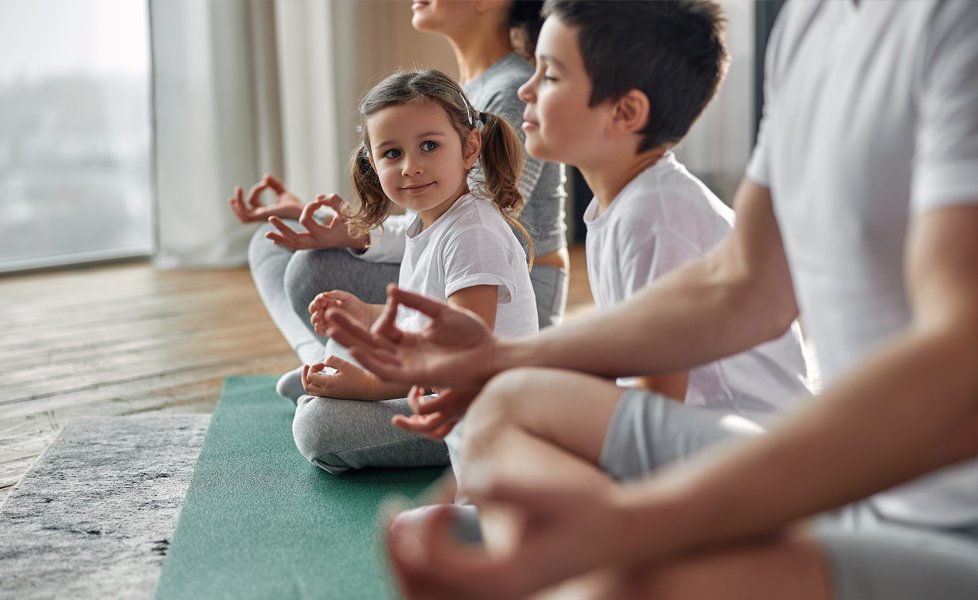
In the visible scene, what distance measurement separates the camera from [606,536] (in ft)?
2.01

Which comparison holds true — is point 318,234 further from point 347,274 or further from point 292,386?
point 292,386

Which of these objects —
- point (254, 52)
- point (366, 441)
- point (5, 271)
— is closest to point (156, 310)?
point (5, 271)

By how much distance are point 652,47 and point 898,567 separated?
2.08 feet

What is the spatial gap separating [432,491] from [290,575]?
288 millimetres

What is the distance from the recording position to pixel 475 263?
57.2 inches

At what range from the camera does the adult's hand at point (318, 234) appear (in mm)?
1879

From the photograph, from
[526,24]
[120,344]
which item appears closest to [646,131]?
[526,24]

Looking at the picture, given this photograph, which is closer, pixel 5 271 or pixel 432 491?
pixel 432 491

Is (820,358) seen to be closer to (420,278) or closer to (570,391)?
(570,391)

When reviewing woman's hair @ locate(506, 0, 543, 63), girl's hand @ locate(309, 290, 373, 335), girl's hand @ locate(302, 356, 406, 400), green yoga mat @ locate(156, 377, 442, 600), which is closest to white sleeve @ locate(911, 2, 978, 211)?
green yoga mat @ locate(156, 377, 442, 600)

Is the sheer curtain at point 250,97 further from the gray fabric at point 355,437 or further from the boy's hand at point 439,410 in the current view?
the boy's hand at point 439,410

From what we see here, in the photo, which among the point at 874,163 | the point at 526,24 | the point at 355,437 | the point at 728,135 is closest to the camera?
the point at 874,163

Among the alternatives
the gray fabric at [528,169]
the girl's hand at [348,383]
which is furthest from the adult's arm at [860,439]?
the gray fabric at [528,169]

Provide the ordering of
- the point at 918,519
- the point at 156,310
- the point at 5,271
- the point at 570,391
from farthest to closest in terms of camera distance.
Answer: the point at 5,271 → the point at 156,310 → the point at 570,391 → the point at 918,519
